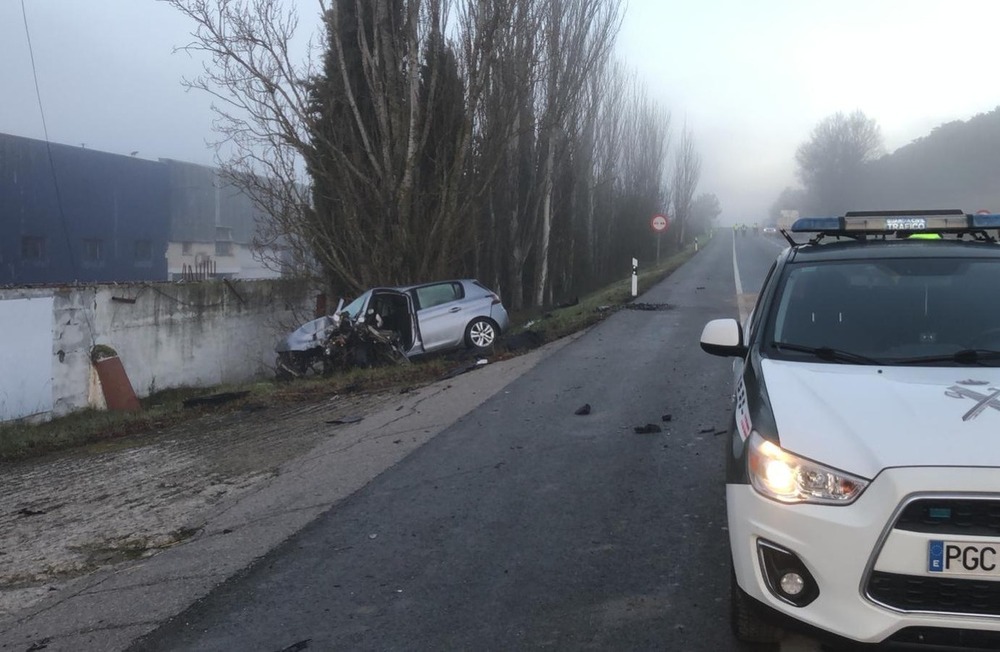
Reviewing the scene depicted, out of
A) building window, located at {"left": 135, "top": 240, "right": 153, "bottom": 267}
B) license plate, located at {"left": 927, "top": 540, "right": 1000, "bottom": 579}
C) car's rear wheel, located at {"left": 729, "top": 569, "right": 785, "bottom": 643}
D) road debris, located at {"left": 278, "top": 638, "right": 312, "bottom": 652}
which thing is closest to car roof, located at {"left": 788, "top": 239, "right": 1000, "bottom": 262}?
car's rear wheel, located at {"left": 729, "top": 569, "right": 785, "bottom": 643}

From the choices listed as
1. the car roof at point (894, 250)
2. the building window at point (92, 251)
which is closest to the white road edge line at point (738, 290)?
the car roof at point (894, 250)

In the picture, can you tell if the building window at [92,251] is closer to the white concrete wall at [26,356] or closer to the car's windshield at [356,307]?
the white concrete wall at [26,356]

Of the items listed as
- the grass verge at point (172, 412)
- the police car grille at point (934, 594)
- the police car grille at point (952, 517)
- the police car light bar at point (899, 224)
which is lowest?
the grass verge at point (172, 412)

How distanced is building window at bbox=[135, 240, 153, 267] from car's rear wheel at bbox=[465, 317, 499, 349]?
1147 inches

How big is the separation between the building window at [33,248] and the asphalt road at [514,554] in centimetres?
3108

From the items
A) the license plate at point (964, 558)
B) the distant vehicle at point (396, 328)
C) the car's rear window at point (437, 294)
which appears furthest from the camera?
the car's rear window at point (437, 294)

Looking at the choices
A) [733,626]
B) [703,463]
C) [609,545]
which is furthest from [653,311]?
[733,626]

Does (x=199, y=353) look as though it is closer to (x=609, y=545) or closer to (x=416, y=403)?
(x=416, y=403)

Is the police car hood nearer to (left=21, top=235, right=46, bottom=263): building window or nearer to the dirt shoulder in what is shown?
the dirt shoulder

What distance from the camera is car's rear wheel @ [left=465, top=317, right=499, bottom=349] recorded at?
16.0 meters

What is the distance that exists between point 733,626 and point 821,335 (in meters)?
1.59

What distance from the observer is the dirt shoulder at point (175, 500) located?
505 cm

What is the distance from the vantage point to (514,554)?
5250 mm

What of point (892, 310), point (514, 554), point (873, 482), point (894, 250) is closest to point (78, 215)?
point (514, 554)
